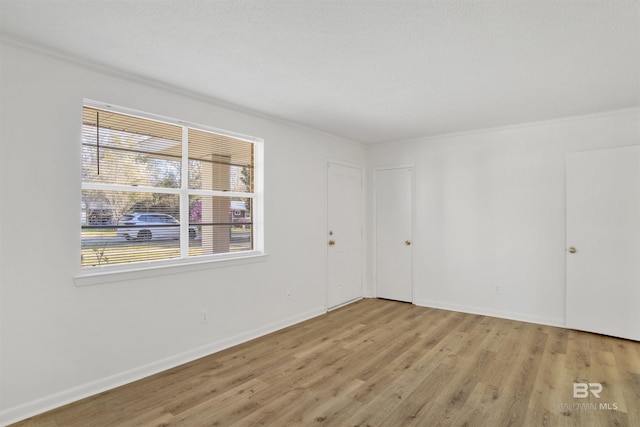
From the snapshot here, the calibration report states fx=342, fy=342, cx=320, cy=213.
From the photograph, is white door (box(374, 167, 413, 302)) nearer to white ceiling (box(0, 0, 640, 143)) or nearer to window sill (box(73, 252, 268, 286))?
white ceiling (box(0, 0, 640, 143))

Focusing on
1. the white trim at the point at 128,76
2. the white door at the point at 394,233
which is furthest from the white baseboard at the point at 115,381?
the white trim at the point at 128,76

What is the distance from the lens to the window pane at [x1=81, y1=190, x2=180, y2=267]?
2.69m

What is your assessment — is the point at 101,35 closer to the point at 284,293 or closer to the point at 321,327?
the point at 284,293

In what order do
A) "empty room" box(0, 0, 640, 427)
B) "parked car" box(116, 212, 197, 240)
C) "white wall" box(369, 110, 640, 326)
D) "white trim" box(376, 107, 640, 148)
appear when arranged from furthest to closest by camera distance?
1. "white wall" box(369, 110, 640, 326)
2. "white trim" box(376, 107, 640, 148)
3. "parked car" box(116, 212, 197, 240)
4. "empty room" box(0, 0, 640, 427)

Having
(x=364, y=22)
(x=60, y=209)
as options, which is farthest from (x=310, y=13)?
(x=60, y=209)

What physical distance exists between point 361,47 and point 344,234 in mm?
3263

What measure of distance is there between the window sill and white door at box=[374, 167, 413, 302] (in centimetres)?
251

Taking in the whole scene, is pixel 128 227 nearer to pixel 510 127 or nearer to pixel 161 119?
pixel 161 119

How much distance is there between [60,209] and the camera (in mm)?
2471

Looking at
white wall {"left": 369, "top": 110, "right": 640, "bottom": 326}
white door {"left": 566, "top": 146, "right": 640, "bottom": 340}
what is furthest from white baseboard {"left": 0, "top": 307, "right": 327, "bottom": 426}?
white door {"left": 566, "top": 146, "right": 640, "bottom": 340}

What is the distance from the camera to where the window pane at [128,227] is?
2.69m

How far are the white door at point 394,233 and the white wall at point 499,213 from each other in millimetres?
142

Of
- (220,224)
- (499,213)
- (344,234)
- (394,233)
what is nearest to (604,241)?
(499,213)

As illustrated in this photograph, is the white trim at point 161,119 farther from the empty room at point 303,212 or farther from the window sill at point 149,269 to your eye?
the window sill at point 149,269
